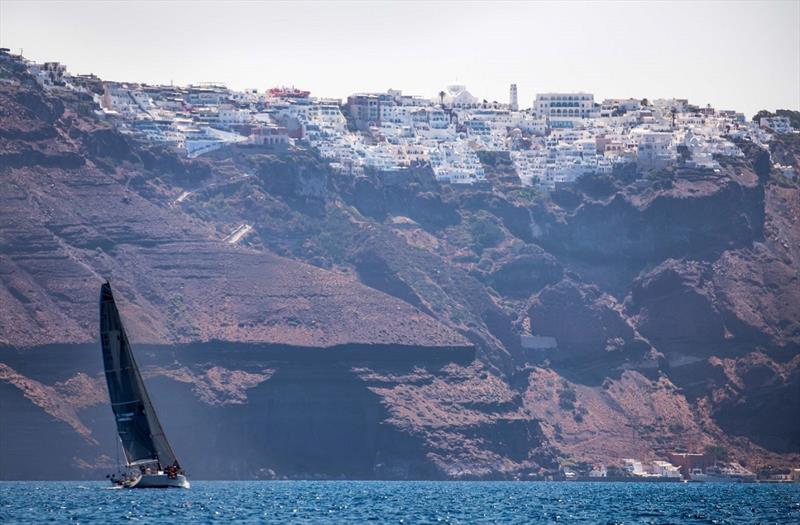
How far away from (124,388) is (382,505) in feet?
63.7

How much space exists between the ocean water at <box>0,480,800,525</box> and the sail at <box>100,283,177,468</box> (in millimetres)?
3637

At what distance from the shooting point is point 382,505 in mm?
145625

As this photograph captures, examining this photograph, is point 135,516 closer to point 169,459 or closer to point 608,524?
point 169,459

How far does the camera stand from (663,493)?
179500 mm

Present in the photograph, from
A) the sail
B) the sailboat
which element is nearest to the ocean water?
the sailboat

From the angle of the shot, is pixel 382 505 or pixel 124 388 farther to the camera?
pixel 382 505

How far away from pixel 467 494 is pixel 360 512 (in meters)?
36.5

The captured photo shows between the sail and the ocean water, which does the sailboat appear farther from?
the ocean water

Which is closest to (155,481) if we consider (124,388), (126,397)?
(126,397)

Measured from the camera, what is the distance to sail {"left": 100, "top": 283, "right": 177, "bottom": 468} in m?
138

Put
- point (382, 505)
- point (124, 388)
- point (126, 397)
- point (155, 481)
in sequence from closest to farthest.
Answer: point (126, 397) < point (124, 388) < point (155, 481) < point (382, 505)

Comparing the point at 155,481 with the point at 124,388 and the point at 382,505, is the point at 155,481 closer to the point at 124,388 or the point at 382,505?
the point at 124,388

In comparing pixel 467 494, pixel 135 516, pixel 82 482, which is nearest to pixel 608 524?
pixel 135 516

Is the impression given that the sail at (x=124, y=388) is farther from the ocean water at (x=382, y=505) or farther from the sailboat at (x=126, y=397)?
the ocean water at (x=382, y=505)
